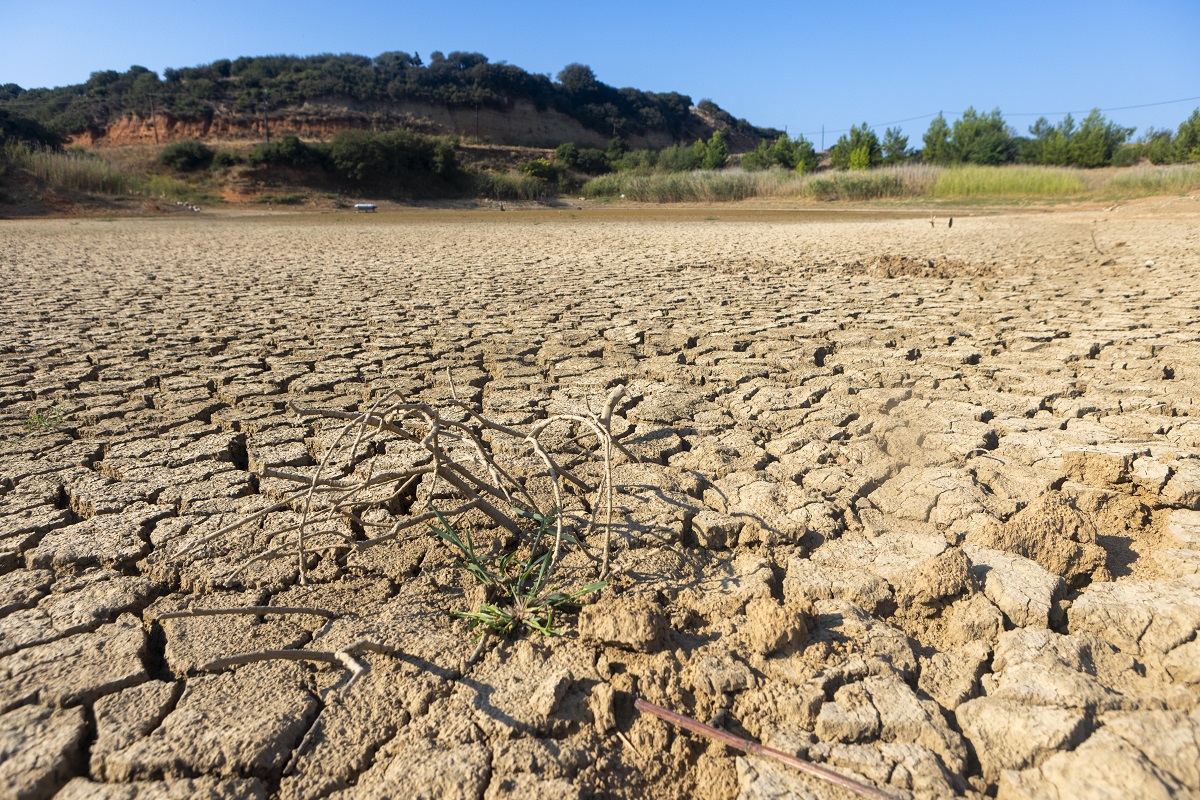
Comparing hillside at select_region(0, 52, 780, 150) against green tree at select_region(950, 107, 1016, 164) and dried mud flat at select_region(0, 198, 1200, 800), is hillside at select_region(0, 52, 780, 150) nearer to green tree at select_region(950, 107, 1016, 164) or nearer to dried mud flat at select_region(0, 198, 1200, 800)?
green tree at select_region(950, 107, 1016, 164)

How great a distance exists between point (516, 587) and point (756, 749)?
67cm

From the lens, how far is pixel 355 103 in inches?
1837

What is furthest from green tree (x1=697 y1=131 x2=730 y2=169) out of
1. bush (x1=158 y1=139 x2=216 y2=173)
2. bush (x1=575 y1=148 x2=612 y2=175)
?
bush (x1=158 y1=139 x2=216 y2=173)

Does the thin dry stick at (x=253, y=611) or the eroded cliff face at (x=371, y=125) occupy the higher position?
the eroded cliff face at (x=371, y=125)

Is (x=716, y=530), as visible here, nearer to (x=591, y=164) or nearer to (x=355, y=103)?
(x=591, y=164)

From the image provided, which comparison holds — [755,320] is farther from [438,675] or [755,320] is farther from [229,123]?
[229,123]

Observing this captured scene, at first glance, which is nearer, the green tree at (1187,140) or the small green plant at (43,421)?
the small green plant at (43,421)

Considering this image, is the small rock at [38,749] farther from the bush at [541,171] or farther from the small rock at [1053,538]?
the bush at [541,171]

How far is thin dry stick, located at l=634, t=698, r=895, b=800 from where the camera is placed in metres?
1.19

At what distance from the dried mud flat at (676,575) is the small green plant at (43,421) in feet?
0.06

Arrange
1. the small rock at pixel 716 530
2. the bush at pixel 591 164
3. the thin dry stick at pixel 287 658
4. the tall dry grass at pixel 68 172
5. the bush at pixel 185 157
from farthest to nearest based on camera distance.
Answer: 1. the bush at pixel 591 164
2. the bush at pixel 185 157
3. the tall dry grass at pixel 68 172
4. the small rock at pixel 716 530
5. the thin dry stick at pixel 287 658

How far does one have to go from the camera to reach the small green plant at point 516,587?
162 cm

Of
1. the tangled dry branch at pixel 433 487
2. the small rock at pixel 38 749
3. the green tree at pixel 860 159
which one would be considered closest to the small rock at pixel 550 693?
the tangled dry branch at pixel 433 487

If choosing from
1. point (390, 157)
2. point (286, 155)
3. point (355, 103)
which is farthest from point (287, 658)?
point (355, 103)
